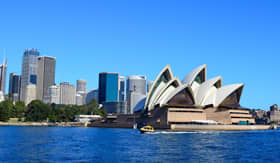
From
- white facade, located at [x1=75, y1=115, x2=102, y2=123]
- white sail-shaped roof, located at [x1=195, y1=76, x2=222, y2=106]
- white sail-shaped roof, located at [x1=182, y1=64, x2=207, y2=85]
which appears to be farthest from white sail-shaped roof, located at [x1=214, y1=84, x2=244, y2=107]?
white facade, located at [x1=75, y1=115, x2=102, y2=123]

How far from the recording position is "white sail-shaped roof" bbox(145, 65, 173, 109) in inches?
4975

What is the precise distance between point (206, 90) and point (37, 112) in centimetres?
10106

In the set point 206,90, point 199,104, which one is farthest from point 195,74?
point 199,104

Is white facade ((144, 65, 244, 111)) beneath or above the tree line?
above

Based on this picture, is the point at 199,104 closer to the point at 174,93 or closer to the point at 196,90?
the point at 196,90

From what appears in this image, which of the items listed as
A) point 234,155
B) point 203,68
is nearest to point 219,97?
point 203,68

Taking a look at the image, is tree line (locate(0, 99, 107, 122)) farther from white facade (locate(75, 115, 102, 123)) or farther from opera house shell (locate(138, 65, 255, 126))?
opera house shell (locate(138, 65, 255, 126))

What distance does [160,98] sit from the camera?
396ft

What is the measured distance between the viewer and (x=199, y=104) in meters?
118

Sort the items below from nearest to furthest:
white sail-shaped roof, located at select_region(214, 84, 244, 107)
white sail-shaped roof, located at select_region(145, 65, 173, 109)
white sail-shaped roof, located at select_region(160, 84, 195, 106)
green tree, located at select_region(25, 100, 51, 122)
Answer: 1. white sail-shaped roof, located at select_region(214, 84, 244, 107)
2. white sail-shaped roof, located at select_region(160, 84, 195, 106)
3. white sail-shaped roof, located at select_region(145, 65, 173, 109)
4. green tree, located at select_region(25, 100, 51, 122)

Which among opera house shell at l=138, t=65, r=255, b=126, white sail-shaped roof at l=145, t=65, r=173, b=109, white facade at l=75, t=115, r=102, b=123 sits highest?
white sail-shaped roof at l=145, t=65, r=173, b=109

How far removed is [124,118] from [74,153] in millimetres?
105835

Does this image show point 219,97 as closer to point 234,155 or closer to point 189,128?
point 189,128

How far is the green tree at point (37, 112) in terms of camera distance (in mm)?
180500
